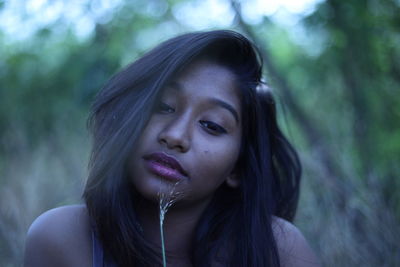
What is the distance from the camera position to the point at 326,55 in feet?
14.2

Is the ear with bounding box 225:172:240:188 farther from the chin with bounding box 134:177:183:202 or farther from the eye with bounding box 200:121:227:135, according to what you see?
the chin with bounding box 134:177:183:202

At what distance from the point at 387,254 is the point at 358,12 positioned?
6.17 feet

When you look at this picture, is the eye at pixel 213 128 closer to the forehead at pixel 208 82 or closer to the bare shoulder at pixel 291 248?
the forehead at pixel 208 82

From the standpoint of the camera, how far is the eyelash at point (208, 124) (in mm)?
1840

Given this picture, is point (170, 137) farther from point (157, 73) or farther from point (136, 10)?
point (136, 10)

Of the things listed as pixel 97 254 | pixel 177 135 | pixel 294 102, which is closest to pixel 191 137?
pixel 177 135

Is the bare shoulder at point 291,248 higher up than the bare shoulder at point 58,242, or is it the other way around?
the bare shoulder at point 58,242

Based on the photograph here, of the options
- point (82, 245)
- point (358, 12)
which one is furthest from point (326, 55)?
point (82, 245)

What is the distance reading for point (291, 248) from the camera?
2.02 m

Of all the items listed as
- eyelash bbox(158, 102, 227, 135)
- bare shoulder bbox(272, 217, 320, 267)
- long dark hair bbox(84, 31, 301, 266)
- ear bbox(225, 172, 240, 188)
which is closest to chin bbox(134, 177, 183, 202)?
long dark hair bbox(84, 31, 301, 266)

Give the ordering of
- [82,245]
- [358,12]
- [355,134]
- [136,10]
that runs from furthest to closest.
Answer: [136,10] < [355,134] < [358,12] < [82,245]

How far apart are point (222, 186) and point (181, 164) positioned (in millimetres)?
505

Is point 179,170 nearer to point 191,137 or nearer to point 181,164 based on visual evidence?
point 181,164

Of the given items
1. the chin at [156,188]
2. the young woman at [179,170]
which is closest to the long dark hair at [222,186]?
the young woman at [179,170]
